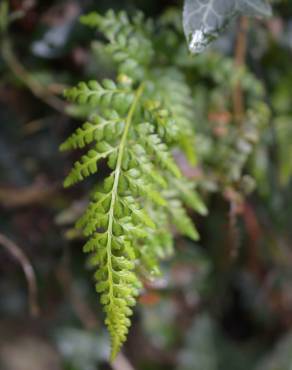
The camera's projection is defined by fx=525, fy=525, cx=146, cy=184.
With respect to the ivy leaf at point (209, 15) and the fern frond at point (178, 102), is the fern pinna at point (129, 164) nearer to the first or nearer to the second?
the fern frond at point (178, 102)


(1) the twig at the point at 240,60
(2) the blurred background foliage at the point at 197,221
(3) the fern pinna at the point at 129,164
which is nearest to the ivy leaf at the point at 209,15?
(3) the fern pinna at the point at 129,164

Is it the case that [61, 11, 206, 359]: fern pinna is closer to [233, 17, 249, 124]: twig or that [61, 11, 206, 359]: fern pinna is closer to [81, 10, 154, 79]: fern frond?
[81, 10, 154, 79]: fern frond

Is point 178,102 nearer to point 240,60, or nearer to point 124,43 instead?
point 124,43

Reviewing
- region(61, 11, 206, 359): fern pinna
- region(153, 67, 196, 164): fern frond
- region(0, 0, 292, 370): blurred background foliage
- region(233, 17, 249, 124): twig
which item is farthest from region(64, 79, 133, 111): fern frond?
region(233, 17, 249, 124): twig

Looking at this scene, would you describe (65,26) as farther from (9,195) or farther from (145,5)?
(9,195)

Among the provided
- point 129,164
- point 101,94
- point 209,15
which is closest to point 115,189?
point 129,164

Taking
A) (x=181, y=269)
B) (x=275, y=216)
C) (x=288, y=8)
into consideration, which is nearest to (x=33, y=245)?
(x=181, y=269)
